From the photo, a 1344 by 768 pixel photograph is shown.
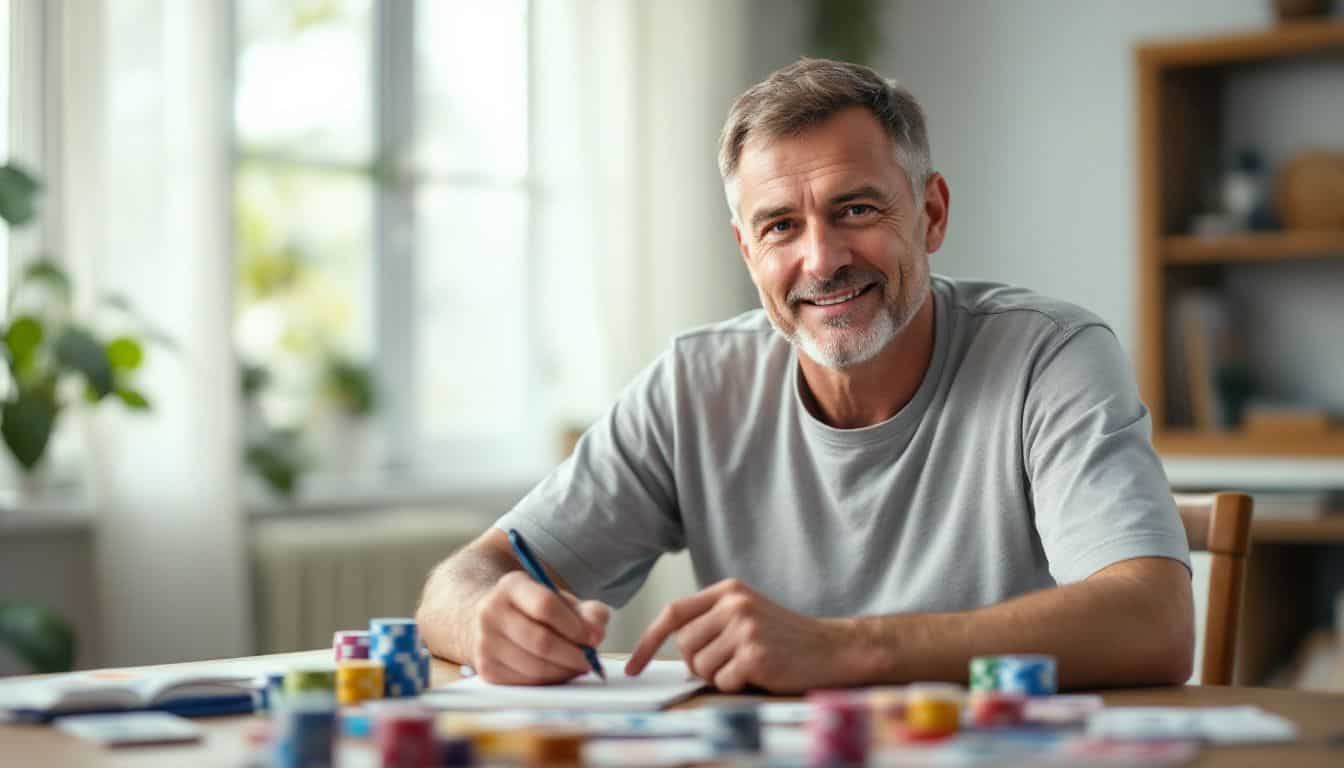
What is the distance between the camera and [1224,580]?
1.65m

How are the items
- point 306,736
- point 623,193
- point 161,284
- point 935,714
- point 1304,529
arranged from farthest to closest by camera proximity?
point 623,193, point 1304,529, point 161,284, point 935,714, point 306,736

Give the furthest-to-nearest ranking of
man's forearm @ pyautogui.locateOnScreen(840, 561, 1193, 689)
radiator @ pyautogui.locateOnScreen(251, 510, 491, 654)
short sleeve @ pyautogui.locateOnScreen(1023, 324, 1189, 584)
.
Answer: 1. radiator @ pyautogui.locateOnScreen(251, 510, 491, 654)
2. short sleeve @ pyautogui.locateOnScreen(1023, 324, 1189, 584)
3. man's forearm @ pyautogui.locateOnScreen(840, 561, 1193, 689)

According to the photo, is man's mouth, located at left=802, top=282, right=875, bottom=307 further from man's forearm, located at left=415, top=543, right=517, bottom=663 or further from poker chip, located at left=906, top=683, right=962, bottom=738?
poker chip, located at left=906, top=683, right=962, bottom=738

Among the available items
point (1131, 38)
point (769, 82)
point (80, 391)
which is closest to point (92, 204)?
point (80, 391)

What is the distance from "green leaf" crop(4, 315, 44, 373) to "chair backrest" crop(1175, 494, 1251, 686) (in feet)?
6.11

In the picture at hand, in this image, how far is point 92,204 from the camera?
291 centimetres

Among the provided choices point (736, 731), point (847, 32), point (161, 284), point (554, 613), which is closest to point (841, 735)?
point (736, 731)

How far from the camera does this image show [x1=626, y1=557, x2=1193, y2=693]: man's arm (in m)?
1.32

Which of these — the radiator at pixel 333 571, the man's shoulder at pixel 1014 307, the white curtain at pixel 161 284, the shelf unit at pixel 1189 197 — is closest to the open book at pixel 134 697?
the man's shoulder at pixel 1014 307

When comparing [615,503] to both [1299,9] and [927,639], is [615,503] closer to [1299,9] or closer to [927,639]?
[927,639]

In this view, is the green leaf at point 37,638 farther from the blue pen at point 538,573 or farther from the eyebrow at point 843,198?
the eyebrow at point 843,198

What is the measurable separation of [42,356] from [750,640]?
6.00 feet

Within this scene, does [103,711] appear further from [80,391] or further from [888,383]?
[80,391]

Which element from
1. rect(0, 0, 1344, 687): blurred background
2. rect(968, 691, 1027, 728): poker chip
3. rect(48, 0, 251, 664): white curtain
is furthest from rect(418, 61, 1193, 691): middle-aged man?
rect(48, 0, 251, 664): white curtain
